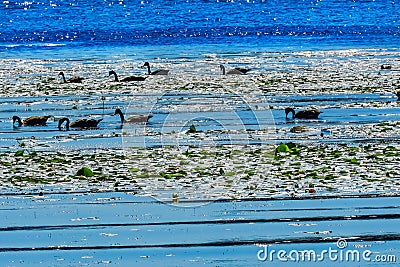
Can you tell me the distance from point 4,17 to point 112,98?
54106mm

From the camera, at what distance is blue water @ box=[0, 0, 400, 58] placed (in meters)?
50.2

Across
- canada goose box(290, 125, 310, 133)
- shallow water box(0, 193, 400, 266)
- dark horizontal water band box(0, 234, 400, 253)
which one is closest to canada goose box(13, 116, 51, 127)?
canada goose box(290, 125, 310, 133)

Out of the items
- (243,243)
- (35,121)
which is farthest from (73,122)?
(243,243)

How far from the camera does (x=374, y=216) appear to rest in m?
14.0

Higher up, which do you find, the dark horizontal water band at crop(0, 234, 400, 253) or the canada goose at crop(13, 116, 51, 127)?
the canada goose at crop(13, 116, 51, 127)

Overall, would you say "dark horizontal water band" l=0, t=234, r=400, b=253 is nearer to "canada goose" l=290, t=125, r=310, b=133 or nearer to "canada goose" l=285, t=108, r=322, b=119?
"canada goose" l=290, t=125, r=310, b=133

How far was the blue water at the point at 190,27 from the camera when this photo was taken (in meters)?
50.2

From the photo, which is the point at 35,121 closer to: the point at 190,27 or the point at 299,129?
the point at 299,129

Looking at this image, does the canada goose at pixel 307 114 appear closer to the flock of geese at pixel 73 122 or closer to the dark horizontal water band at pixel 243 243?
the flock of geese at pixel 73 122

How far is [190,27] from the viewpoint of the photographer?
6481cm

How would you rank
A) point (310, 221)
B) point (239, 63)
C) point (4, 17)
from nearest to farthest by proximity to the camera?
point (310, 221) → point (239, 63) → point (4, 17)

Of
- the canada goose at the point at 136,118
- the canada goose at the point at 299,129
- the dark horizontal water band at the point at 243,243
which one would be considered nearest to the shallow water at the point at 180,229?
the dark horizontal water band at the point at 243,243

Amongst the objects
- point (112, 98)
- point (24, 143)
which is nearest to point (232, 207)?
point (24, 143)

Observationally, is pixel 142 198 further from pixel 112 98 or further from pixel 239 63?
pixel 239 63
